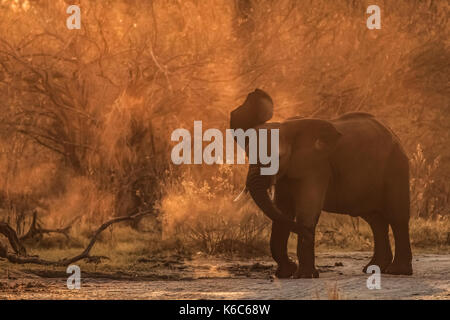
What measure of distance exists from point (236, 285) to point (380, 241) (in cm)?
214

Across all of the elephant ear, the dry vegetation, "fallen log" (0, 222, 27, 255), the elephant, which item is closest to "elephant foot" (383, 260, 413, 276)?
the elephant

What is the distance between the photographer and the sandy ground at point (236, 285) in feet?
28.7

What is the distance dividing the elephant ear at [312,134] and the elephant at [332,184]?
10 millimetres

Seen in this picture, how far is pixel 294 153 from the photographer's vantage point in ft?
32.6

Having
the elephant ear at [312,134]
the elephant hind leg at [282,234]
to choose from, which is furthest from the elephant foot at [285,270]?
the elephant ear at [312,134]

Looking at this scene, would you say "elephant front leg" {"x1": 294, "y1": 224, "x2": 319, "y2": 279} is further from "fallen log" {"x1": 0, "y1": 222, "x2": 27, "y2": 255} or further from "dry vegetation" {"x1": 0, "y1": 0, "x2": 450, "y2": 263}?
"dry vegetation" {"x1": 0, "y1": 0, "x2": 450, "y2": 263}

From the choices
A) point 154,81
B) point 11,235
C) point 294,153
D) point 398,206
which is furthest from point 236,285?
point 154,81

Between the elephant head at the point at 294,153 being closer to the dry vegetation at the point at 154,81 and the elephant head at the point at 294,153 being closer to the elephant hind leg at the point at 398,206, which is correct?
the elephant hind leg at the point at 398,206

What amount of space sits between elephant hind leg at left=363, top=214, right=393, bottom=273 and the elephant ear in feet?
4.34

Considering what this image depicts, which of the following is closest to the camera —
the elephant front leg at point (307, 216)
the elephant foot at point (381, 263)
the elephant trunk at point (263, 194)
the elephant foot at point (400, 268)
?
the elephant trunk at point (263, 194)

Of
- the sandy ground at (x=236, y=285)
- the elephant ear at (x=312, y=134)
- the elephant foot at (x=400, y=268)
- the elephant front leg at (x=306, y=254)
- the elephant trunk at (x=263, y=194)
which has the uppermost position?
the elephant ear at (x=312, y=134)

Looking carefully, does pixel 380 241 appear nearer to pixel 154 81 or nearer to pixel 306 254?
pixel 306 254

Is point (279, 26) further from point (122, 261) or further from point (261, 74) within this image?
point (122, 261)

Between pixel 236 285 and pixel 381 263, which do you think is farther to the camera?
pixel 381 263
